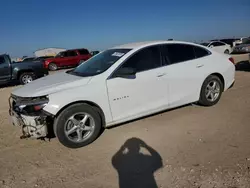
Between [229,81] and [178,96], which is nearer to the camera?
[178,96]

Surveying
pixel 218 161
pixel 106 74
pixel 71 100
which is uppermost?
pixel 106 74

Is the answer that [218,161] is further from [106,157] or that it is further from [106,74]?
[106,74]

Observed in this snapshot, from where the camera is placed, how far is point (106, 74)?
450cm

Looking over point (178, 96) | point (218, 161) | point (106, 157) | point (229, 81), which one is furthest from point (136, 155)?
point (229, 81)

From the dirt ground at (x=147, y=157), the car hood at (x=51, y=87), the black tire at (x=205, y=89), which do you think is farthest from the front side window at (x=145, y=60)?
the black tire at (x=205, y=89)

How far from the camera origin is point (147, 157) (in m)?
3.82

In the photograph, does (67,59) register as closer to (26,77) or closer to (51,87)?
(26,77)

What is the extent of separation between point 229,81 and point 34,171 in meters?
4.75

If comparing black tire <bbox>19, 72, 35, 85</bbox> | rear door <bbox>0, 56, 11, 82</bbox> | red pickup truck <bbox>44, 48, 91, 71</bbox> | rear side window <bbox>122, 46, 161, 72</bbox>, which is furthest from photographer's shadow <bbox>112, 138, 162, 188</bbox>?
red pickup truck <bbox>44, 48, 91, 71</bbox>

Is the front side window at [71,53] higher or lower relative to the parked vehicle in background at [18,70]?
higher

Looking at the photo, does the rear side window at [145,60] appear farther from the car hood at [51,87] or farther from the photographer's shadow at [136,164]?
the photographer's shadow at [136,164]

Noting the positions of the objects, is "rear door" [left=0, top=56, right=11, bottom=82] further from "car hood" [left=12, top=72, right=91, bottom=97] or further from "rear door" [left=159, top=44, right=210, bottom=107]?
"rear door" [left=159, top=44, right=210, bottom=107]

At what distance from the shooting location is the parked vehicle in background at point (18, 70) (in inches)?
508

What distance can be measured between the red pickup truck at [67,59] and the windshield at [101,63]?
1959 cm
